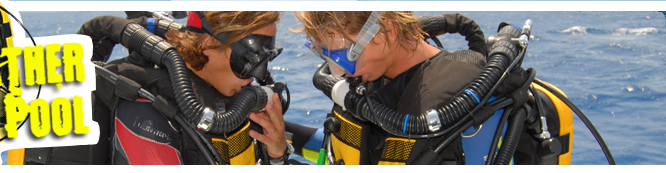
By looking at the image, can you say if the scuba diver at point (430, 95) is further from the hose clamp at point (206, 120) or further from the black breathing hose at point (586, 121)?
the hose clamp at point (206, 120)

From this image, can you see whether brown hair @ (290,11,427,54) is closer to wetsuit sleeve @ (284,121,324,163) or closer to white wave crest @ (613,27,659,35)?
wetsuit sleeve @ (284,121,324,163)

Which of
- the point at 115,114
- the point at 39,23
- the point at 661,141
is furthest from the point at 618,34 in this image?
the point at 39,23

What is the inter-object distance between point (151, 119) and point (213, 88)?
0.36 metres

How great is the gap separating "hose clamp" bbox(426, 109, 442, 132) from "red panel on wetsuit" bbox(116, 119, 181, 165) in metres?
0.96

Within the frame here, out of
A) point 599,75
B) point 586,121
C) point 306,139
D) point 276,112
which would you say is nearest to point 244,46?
point 276,112

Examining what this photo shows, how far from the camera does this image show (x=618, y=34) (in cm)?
906

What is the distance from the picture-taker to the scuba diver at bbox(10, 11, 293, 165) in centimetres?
200

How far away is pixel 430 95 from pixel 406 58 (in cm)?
28

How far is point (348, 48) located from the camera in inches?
82.1

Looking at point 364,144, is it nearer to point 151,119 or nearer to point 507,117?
point 507,117

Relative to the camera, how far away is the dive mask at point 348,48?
6.64 ft

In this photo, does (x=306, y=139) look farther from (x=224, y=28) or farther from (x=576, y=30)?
(x=576, y=30)

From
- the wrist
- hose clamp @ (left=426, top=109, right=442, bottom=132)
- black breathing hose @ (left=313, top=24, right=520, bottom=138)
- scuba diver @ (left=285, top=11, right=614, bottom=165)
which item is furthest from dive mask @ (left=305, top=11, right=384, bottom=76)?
the wrist

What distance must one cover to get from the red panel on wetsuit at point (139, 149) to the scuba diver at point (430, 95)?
68cm
